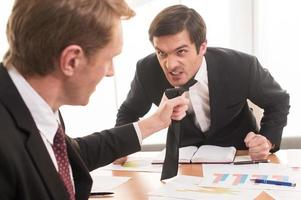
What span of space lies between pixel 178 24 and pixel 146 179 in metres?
0.71

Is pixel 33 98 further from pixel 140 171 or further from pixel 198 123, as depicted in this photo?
pixel 198 123

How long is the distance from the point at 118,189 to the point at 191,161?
0.34m

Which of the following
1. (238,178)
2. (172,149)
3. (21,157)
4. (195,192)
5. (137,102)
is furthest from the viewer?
(137,102)

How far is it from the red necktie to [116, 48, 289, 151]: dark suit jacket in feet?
2.94

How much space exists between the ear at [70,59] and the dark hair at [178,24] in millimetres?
853

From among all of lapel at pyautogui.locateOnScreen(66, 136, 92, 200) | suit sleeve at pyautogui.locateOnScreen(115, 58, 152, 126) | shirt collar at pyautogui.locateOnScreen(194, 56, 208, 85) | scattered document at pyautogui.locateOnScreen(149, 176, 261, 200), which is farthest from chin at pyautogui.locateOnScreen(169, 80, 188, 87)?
lapel at pyautogui.locateOnScreen(66, 136, 92, 200)

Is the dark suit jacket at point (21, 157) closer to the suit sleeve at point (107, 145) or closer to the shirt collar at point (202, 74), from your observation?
the suit sleeve at point (107, 145)

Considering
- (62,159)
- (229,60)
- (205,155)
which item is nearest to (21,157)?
(62,159)

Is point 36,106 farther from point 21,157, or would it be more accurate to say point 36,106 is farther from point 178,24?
point 178,24

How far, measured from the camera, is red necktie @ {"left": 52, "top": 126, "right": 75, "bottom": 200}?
3.18 ft

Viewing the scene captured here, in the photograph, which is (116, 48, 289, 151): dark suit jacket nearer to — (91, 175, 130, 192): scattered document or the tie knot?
(91, 175, 130, 192): scattered document

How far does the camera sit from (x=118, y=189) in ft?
4.43

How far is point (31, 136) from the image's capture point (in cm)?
86

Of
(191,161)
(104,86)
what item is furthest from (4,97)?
(104,86)
